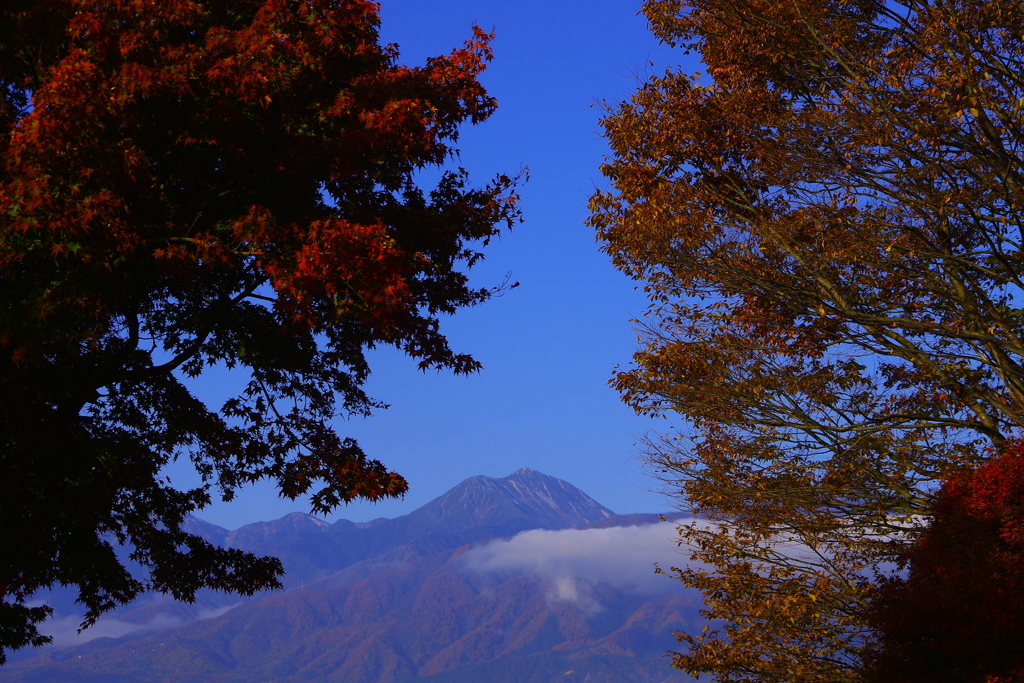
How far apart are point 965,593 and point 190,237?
10.6m

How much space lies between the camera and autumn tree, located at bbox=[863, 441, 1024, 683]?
10.5m

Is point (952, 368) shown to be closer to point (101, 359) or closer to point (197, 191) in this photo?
point (197, 191)

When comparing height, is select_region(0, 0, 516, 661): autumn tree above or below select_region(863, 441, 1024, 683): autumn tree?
above

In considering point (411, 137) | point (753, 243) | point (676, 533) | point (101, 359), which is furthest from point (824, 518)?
point (101, 359)

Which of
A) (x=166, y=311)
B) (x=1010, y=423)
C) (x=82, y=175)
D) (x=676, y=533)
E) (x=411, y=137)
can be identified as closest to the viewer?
(x=82, y=175)

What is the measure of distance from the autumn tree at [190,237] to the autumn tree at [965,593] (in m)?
6.85

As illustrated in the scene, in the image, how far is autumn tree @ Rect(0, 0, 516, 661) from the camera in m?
9.65

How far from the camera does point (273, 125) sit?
36.8 feet

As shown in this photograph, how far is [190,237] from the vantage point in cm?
1077

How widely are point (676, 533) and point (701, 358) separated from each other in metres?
3.48

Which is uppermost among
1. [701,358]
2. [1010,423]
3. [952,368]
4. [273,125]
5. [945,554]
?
[273,125]

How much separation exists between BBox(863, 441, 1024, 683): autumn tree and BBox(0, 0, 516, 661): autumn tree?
6854mm

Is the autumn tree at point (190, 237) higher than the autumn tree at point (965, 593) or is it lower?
higher

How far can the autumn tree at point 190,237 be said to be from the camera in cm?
965
